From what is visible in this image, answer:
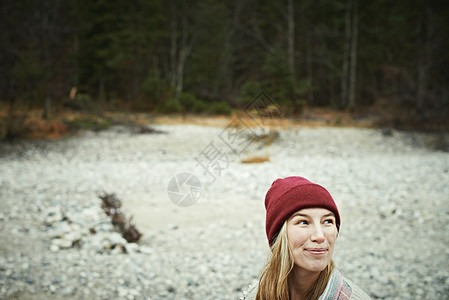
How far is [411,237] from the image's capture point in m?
4.43

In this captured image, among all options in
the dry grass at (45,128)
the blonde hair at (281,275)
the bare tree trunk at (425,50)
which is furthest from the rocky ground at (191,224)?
the bare tree trunk at (425,50)

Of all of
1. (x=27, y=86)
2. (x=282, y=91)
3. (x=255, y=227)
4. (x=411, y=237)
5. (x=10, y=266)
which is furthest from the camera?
(x=282, y=91)

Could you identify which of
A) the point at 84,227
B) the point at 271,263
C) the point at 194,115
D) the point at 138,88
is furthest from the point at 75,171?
the point at 138,88

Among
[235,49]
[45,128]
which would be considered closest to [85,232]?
[45,128]

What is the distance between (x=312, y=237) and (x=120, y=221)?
3596 mm

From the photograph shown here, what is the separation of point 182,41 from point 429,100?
608 inches

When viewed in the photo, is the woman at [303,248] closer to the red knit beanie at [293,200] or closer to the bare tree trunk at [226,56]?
the red knit beanie at [293,200]

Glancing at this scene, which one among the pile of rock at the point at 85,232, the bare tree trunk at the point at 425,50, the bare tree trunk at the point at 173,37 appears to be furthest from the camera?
the bare tree trunk at the point at 173,37

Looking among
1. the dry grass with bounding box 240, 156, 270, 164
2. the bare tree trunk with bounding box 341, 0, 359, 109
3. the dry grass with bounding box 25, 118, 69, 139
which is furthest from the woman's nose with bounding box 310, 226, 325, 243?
the bare tree trunk with bounding box 341, 0, 359, 109

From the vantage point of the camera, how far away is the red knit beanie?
4.58 feet

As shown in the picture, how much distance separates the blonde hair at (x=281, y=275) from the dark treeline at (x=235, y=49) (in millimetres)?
13598

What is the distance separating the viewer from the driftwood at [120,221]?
4.25 meters

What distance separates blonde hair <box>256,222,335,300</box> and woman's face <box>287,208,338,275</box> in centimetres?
3

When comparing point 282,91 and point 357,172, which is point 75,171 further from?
point 282,91
